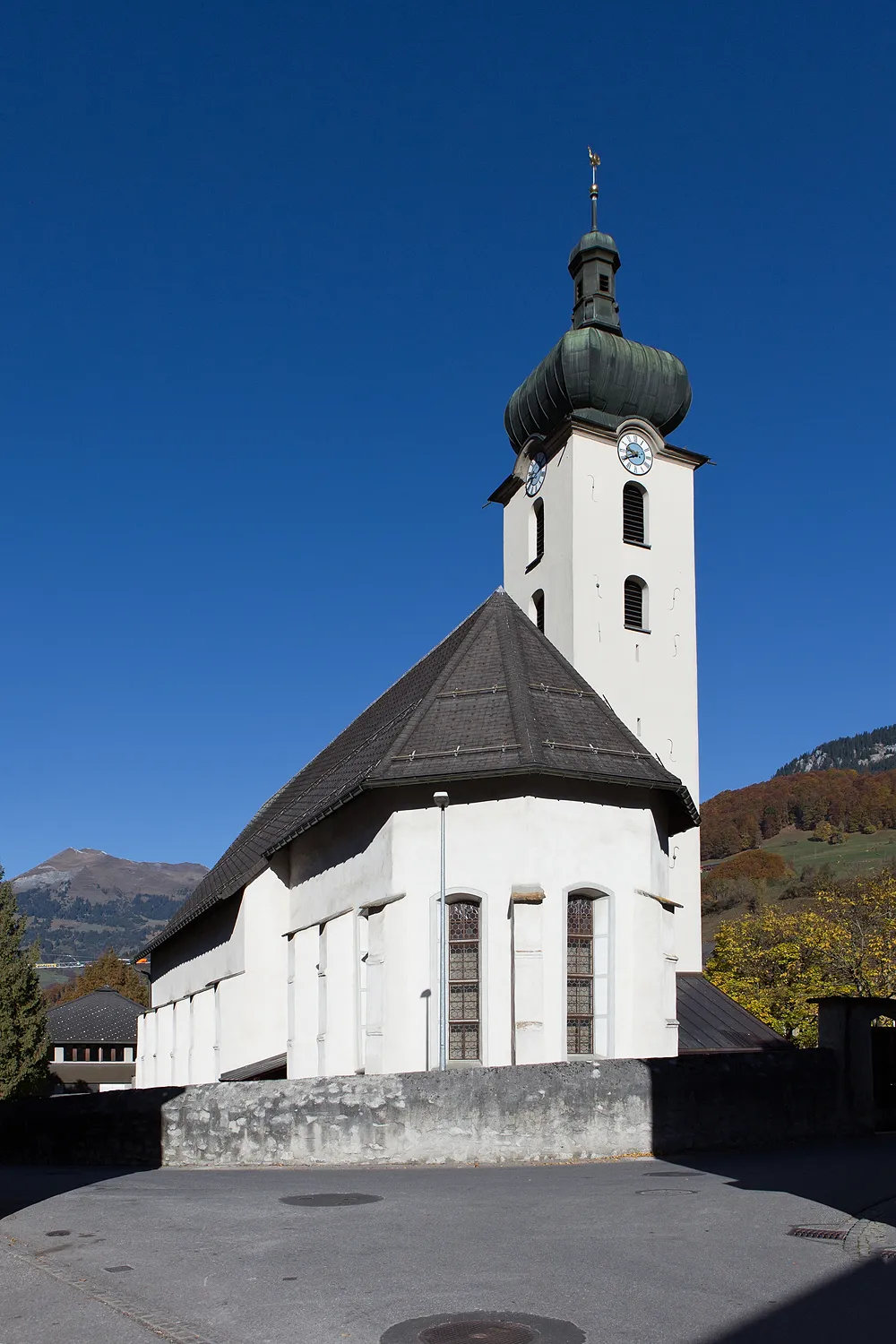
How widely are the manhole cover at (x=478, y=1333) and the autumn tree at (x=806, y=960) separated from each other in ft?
141

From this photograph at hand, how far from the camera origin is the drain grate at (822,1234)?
9227 millimetres

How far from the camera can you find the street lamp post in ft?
60.4

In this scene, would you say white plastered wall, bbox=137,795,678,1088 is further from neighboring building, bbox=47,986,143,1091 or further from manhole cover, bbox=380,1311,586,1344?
neighboring building, bbox=47,986,143,1091

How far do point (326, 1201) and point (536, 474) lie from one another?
2921cm

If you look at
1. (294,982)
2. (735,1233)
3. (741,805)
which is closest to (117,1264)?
(735,1233)

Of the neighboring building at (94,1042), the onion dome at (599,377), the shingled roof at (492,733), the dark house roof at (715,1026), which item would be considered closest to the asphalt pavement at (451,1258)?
the shingled roof at (492,733)

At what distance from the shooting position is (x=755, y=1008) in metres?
49.9

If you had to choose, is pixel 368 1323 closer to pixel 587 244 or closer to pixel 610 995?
pixel 610 995

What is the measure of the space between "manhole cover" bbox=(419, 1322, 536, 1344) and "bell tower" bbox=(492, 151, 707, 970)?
86.4 feet

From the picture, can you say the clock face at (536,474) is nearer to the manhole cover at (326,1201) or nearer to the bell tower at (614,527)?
the bell tower at (614,527)

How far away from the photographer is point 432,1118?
48.3 ft

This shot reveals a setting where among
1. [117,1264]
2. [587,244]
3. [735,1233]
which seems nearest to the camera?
[117,1264]

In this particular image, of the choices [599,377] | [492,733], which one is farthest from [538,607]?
[492,733]

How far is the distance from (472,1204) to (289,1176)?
10.7ft
